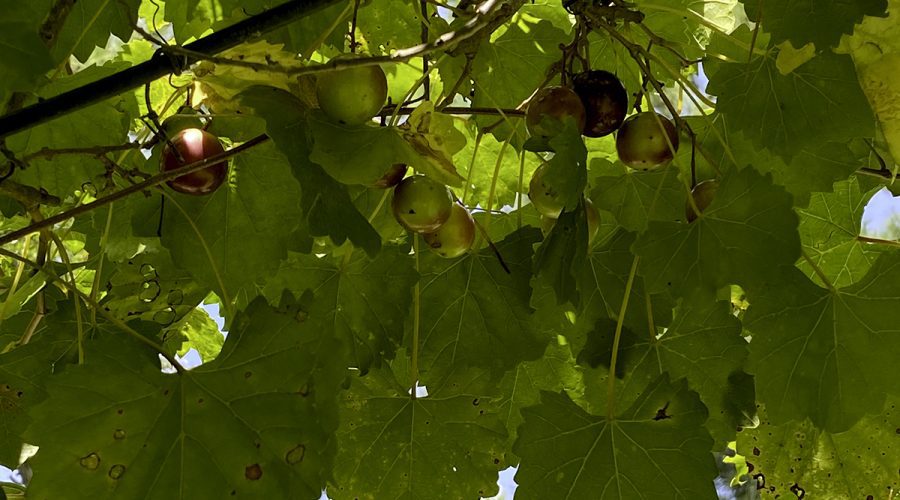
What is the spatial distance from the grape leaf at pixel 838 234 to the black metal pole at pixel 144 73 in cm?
69

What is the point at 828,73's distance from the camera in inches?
36.8

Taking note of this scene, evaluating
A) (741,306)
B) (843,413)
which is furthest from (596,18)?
(741,306)

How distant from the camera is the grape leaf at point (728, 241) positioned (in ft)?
2.70

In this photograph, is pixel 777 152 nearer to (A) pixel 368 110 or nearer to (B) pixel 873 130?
(B) pixel 873 130

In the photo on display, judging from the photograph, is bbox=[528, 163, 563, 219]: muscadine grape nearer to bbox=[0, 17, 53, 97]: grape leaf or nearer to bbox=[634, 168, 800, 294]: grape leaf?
bbox=[634, 168, 800, 294]: grape leaf

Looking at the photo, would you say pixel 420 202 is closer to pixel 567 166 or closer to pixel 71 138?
pixel 567 166

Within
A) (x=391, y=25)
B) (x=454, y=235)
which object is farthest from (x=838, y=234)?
Answer: (x=391, y=25)

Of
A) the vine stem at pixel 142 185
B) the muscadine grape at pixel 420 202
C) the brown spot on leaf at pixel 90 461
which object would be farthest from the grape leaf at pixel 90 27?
the brown spot on leaf at pixel 90 461

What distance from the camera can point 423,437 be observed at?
109 centimetres

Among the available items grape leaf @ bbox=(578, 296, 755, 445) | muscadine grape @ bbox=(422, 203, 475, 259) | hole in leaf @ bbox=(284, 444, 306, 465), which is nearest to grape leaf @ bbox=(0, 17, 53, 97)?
hole in leaf @ bbox=(284, 444, 306, 465)

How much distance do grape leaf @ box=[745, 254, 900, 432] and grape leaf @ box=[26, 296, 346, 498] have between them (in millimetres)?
411

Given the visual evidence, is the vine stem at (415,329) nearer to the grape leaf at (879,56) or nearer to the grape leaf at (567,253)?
the grape leaf at (567,253)

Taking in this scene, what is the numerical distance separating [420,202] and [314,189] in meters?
0.14

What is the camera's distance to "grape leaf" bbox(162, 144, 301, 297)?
101cm
